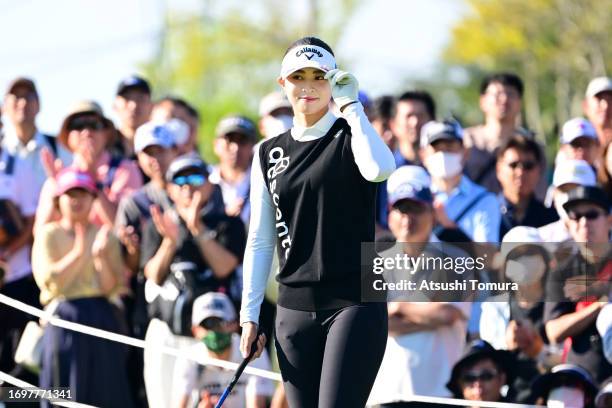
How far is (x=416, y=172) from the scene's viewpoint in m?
10.4

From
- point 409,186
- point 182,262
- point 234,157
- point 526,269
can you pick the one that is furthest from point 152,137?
point 526,269

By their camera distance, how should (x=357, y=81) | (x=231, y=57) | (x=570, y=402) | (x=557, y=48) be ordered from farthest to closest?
(x=231, y=57), (x=557, y=48), (x=570, y=402), (x=357, y=81)

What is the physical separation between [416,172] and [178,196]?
1612mm

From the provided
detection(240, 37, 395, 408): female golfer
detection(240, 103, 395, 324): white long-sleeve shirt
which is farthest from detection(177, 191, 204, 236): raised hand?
detection(240, 37, 395, 408): female golfer

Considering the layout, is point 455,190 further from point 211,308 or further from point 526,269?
point 211,308

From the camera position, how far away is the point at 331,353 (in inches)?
283

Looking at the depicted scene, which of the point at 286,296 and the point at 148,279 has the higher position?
the point at 148,279

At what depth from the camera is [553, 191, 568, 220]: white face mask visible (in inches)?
408

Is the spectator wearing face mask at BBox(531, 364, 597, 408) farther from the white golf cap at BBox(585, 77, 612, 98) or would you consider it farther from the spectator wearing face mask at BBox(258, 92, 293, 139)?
the spectator wearing face mask at BBox(258, 92, 293, 139)

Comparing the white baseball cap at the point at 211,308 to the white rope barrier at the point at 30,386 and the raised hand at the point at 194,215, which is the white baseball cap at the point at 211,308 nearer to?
the raised hand at the point at 194,215

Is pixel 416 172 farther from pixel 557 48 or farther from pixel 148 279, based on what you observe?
pixel 557 48

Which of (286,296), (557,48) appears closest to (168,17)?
(557,48)

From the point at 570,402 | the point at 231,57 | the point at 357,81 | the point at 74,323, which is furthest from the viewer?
the point at 231,57

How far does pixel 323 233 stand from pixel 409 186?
120 inches
